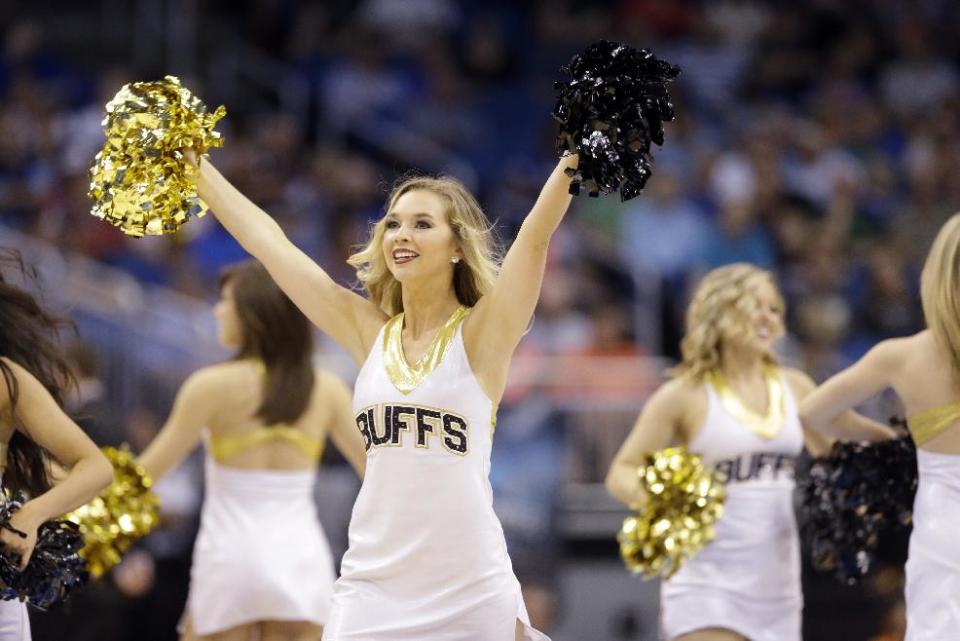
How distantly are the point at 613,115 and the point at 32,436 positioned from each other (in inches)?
67.7

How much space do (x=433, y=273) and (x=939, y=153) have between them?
23.9 feet

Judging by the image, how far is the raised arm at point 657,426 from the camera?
520cm

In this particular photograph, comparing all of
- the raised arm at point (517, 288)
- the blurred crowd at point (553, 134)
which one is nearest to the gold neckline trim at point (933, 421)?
the raised arm at point (517, 288)

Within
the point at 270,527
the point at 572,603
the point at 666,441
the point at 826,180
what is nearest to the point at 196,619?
the point at 270,527

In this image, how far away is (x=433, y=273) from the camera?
12.8ft

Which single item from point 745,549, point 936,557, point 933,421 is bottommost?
point 936,557

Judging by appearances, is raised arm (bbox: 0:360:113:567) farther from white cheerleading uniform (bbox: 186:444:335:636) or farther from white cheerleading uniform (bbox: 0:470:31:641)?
white cheerleading uniform (bbox: 186:444:335:636)

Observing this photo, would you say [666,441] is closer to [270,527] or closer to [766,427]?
[766,427]

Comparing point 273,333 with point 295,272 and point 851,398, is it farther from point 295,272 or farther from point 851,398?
point 851,398

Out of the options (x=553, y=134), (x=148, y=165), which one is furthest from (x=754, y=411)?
(x=553, y=134)

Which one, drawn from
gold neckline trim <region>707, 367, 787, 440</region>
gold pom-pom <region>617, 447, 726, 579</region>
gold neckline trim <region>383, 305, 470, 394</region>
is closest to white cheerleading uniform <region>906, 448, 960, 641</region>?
gold pom-pom <region>617, 447, 726, 579</region>

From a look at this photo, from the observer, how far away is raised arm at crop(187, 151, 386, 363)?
13.0ft

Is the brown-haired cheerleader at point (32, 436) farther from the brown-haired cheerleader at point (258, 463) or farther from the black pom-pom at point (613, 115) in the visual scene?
the black pom-pom at point (613, 115)

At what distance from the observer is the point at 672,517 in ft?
16.3
